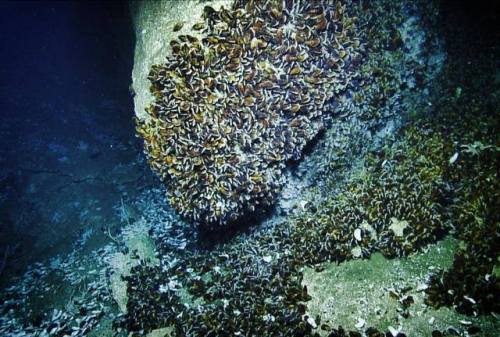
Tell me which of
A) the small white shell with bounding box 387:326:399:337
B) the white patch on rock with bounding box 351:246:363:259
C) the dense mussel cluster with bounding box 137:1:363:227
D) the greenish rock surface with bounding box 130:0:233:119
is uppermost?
the greenish rock surface with bounding box 130:0:233:119

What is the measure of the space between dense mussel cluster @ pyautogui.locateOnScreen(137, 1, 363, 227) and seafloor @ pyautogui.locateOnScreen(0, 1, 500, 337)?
59cm

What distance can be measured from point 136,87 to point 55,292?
432cm

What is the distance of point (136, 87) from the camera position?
550cm

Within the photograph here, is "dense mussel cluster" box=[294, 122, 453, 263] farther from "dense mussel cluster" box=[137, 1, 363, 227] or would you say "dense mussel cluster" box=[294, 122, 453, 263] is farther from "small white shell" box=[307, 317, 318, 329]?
"dense mussel cluster" box=[137, 1, 363, 227]

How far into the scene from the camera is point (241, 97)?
495cm

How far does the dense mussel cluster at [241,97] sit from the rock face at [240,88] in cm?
2

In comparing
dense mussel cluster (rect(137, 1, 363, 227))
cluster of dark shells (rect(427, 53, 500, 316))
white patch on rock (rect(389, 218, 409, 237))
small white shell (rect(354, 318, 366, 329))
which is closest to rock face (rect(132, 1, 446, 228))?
dense mussel cluster (rect(137, 1, 363, 227))

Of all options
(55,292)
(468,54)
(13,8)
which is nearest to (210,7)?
(468,54)

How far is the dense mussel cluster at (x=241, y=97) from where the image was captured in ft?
15.8

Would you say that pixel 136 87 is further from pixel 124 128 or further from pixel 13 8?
pixel 13 8

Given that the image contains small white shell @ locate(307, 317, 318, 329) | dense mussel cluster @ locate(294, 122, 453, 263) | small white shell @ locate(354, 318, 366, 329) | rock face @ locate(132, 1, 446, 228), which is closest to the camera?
small white shell @ locate(354, 318, 366, 329)

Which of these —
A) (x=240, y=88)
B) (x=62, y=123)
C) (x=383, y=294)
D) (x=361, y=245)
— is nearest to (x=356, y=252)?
(x=361, y=245)

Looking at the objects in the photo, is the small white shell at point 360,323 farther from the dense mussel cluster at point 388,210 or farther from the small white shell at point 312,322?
the dense mussel cluster at point 388,210

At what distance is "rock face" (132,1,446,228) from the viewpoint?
15.9 ft
